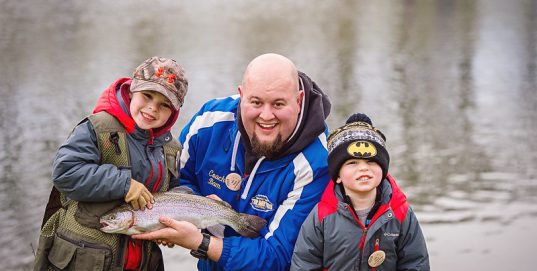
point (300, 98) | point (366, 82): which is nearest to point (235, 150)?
point (300, 98)

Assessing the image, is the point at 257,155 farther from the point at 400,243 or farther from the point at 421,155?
the point at 421,155

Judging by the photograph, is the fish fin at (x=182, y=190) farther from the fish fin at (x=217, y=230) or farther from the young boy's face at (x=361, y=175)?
the young boy's face at (x=361, y=175)

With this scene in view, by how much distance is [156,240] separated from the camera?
3.93 metres

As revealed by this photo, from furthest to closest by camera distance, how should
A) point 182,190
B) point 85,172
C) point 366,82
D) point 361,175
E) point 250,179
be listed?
point 366,82 < point 250,179 < point 182,190 < point 361,175 < point 85,172

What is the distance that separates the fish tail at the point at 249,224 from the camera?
4184mm

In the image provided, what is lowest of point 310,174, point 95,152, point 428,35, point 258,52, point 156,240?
point 156,240

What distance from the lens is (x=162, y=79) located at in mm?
3822

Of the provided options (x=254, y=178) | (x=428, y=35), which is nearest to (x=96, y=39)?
(x=428, y=35)

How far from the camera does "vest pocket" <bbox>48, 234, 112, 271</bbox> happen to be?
147 inches

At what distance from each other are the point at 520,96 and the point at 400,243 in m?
11.0

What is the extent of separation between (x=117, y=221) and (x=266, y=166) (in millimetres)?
999

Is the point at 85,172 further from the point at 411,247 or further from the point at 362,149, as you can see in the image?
the point at 411,247

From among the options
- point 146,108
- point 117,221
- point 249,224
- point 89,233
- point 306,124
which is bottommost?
point 89,233

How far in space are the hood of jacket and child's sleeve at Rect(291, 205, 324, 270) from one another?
0.48 meters
